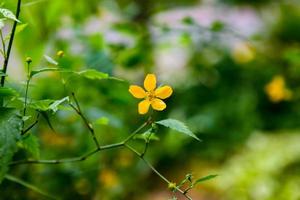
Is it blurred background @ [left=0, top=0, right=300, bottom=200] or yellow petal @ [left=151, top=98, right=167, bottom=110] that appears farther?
blurred background @ [left=0, top=0, right=300, bottom=200]

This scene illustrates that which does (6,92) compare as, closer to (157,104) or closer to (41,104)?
(41,104)

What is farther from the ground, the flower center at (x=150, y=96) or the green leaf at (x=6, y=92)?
the flower center at (x=150, y=96)

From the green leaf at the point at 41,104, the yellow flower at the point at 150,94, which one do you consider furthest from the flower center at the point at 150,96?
the green leaf at the point at 41,104

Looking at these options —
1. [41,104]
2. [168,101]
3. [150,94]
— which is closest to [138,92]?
[150,94]

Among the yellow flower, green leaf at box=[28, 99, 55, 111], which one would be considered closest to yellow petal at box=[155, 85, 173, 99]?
the yellow flower

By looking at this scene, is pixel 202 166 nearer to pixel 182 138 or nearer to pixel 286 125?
pixel 182 138

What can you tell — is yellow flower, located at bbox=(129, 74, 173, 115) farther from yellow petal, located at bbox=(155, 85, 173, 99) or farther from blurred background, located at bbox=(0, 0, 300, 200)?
blurred background, located at bbox=(0, 0, 300, 200)

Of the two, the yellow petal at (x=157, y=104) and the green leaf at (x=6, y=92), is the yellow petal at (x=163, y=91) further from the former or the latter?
the green leaf at (x=6, y=92)
